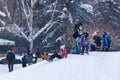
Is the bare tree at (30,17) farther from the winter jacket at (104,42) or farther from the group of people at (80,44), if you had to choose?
the winter jacket at (104,42)

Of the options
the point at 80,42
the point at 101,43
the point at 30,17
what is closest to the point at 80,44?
the point at 80,42

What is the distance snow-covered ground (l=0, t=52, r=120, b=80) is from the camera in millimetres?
19066

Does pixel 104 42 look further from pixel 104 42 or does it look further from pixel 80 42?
pixel 80 42

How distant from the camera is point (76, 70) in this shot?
19859 millimetres

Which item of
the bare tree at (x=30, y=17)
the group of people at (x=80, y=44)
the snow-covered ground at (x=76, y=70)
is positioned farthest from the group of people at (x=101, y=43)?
the bare tree at (x=30, y=17)

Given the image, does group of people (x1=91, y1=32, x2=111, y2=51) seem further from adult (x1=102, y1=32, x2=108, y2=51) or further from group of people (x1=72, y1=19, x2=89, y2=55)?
group of people (x1=72, y1=19, x2=89, y2=55)

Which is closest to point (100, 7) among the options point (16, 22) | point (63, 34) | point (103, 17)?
point (103, 17)

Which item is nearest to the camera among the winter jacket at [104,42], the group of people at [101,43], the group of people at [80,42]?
the group of people at [80,42]

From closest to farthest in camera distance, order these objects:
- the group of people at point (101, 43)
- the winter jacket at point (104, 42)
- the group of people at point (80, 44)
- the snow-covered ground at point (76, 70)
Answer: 1. the snow-covered ground at point (76, 70)
2. the group of people at point (80, 44)
3. the winter jacket at point (104, 42)
4. the group of people at point (101, 43)

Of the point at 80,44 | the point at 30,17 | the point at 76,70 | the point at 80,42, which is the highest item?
the point at 30,17

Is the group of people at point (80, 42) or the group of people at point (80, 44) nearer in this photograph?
the group of people at point (80, 44)

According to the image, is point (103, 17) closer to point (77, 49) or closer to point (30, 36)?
point (30, 36)

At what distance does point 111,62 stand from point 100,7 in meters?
32.9

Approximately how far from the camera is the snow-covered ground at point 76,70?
1907cm
